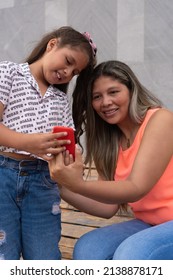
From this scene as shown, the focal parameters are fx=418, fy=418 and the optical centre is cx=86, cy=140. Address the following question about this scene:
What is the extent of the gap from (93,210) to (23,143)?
0.64 metres

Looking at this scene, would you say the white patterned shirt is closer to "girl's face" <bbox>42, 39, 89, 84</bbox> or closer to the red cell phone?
"girl's face" <bbox>42, 39, 89, 84</bbox>

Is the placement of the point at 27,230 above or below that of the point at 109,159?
below

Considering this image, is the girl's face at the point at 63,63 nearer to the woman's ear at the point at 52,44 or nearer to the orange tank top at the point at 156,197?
the woman's ear at the point at 52,44

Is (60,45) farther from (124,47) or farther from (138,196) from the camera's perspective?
(124,47)

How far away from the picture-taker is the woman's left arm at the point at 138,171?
1.61 meters

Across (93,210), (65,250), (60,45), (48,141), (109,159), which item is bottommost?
(65,250)

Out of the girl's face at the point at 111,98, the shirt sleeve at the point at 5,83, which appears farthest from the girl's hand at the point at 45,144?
the girl's face at the point at 111,98

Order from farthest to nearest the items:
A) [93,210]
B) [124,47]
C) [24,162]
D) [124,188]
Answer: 1. [124,47]
2. [93,210]
3. [24,162]
4. [124,188]

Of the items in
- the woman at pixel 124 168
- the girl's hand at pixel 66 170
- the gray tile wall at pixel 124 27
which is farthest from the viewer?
the gray tile wall at pixel 124 27

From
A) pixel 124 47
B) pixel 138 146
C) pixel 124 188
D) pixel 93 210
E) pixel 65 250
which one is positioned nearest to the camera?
pixel 124 188

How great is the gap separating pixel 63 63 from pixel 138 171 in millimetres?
579

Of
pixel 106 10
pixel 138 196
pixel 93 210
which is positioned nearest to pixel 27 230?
pixel 93 210

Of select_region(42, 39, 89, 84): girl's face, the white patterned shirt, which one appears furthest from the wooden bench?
select_region(42, 39, 89, 84): girl's face

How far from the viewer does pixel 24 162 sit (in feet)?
6.11
